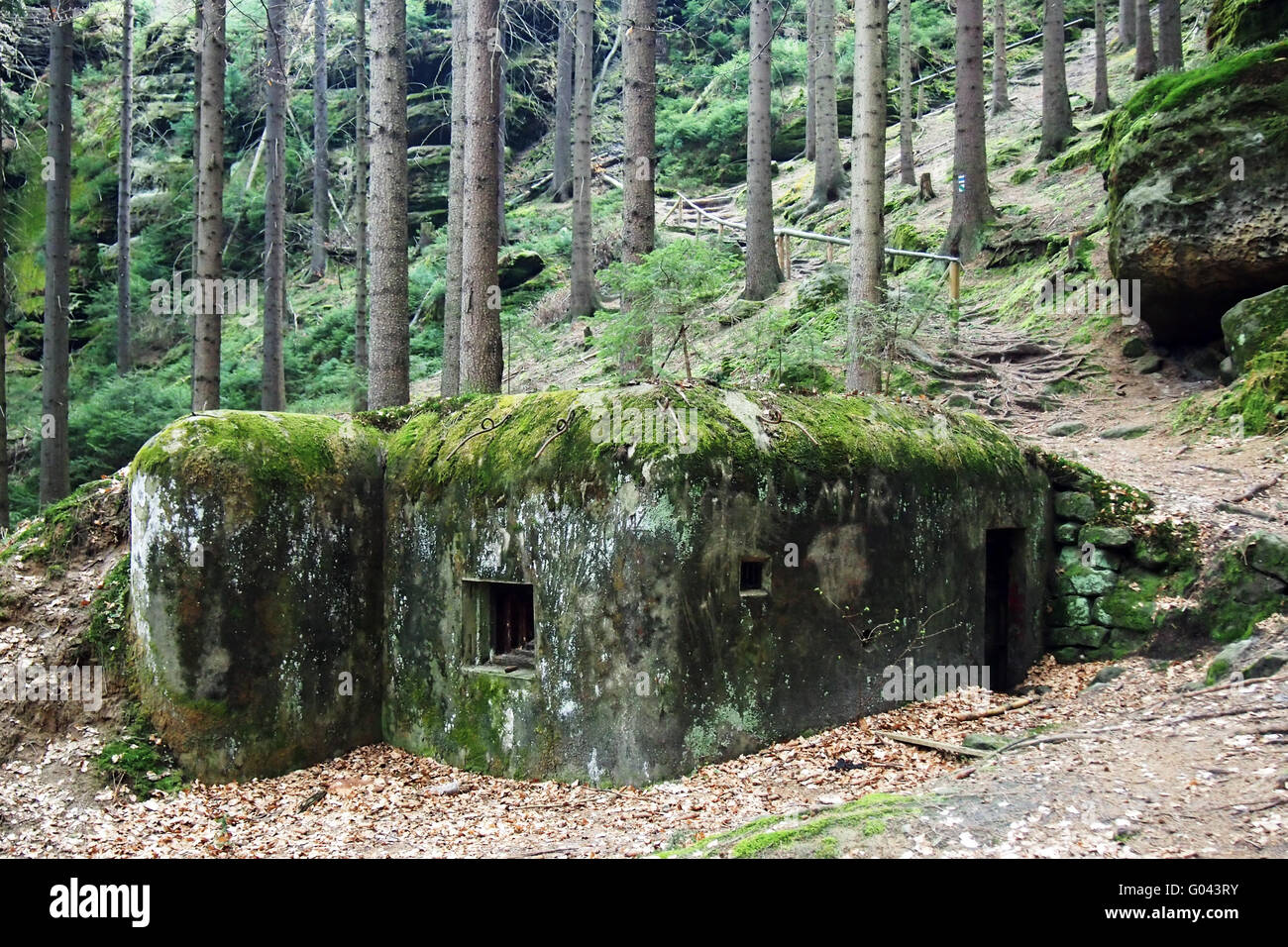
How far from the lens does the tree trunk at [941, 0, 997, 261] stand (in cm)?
1609

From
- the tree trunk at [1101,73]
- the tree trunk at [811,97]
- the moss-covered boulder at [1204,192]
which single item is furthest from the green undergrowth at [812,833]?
the tree trunk at [811,97]

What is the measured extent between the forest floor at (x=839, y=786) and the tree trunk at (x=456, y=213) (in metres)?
6.07

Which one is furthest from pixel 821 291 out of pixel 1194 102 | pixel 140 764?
pixel 140 764

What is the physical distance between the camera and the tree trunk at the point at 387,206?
36.7 ft

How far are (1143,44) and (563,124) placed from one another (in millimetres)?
13866

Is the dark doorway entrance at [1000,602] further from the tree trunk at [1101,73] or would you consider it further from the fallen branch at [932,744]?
the tree trunk at [1101,73]

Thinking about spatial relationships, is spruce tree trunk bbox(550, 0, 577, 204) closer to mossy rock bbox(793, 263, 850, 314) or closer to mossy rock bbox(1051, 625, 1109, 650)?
mossy rock bbox(793, 263, 850, 314)

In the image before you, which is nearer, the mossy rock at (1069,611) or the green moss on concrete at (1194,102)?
the mossy rock at (1069,611)

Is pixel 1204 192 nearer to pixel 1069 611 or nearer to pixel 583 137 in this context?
pixel 1069 611

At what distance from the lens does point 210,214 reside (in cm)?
1032

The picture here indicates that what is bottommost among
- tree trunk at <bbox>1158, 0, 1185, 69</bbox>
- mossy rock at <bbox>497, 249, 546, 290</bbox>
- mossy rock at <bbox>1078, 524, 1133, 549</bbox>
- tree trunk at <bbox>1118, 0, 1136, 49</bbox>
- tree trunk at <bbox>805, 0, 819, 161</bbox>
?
mossy rock at <bbox>1078, 524, 1133, 549</bbox>

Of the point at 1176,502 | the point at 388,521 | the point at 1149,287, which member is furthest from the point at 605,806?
the point at 1149,287

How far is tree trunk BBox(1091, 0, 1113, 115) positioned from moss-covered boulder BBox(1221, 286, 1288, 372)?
10.8 metres

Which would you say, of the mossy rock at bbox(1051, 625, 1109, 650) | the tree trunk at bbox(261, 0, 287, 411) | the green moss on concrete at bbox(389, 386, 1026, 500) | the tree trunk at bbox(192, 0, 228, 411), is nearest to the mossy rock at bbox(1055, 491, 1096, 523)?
the mossy rock at bbox(1051, 625, 1109, 650)
